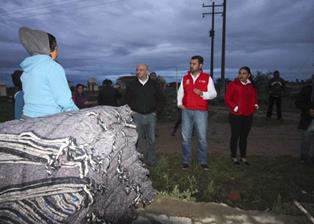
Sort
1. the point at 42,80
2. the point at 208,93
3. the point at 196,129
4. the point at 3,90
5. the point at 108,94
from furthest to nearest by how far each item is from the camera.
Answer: the point at 3,90
the point at 108,94
the point at 196,129
the point at 208,93
the point at 42,80

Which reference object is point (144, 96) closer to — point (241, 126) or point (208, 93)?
point (208, 93)

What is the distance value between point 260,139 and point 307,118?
3.94 metres

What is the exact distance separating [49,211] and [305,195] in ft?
14.7

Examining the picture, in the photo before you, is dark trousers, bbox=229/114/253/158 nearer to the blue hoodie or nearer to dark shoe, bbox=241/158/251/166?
dark shoe, bbox=241/158/251/166

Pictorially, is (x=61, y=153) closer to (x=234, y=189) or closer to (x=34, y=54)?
(x=34, y=54)

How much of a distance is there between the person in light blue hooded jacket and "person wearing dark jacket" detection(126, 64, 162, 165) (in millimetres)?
4027

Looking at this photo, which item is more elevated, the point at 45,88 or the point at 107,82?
the point at 45,88

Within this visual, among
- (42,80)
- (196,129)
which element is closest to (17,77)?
(42,80)

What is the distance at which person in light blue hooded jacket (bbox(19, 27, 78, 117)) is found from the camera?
3.12m

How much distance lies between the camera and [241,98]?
723cm

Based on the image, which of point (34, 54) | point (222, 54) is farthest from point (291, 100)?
point (34, 54)

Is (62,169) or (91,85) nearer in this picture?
(62,169)

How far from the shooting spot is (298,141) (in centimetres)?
1084

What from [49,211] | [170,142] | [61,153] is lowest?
[170,142]
